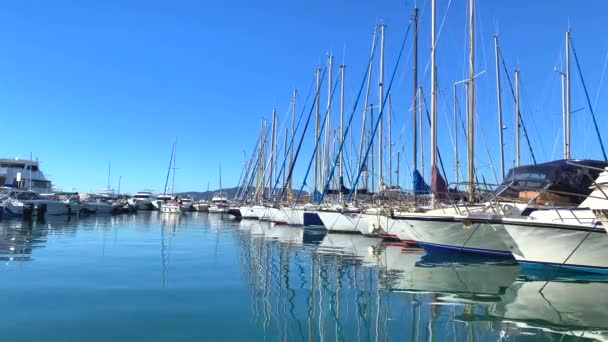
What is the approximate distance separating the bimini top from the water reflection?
335cm

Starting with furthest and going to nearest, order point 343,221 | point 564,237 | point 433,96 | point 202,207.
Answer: point 202,207, point 343,221, point 433,96, point 564,237

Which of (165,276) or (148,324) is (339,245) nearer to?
(165,276)

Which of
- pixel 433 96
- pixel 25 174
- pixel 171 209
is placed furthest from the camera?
pixel 171 209

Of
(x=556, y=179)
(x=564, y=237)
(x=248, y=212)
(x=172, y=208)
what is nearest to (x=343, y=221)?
(x=556, y=179)

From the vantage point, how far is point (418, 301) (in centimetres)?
1309

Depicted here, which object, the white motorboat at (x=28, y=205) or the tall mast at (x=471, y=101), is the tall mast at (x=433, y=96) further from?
the white motorboat at (x=28, y=205)

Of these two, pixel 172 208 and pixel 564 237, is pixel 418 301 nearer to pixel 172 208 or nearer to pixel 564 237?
pixel 564 237

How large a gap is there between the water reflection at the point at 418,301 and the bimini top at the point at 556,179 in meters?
3.35

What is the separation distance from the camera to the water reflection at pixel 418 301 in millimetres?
10211

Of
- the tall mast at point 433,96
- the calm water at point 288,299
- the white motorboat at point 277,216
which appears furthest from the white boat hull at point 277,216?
the calm water at point 288,299

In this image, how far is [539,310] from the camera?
40.5 ft

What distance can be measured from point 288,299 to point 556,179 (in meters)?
13.4

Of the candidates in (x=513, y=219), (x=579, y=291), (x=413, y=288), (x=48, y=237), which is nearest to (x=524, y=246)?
(x=513, y=219)

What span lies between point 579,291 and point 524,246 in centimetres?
296
